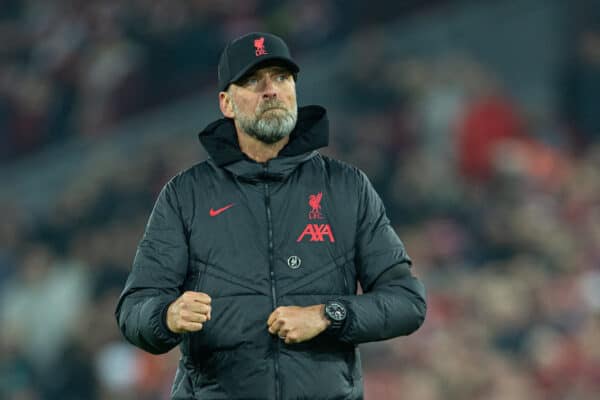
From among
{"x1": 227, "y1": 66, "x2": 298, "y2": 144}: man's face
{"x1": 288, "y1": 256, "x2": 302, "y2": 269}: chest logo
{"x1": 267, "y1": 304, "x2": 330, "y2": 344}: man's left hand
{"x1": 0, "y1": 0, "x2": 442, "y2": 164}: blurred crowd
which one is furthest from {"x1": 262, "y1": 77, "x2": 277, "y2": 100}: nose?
{"x1": 0, "y1": 0, "x2": 442, "y2": 164}: blurred crowd

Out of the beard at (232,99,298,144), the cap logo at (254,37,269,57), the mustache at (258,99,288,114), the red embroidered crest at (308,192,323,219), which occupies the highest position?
the cap logo at (254,37,269,57)

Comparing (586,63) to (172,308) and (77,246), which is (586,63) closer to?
(77,246)

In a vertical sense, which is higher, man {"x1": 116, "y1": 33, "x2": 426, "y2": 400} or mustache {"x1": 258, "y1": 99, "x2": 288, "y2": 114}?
mustache {"x1": 258, "y1": 99, "x2": 288, "y2": 114}

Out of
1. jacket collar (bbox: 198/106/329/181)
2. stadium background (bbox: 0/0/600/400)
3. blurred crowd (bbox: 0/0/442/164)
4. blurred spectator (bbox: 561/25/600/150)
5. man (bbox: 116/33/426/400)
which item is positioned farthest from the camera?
blurred crowd (bbox: 0/0/442/164)

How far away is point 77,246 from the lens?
9.27 metres

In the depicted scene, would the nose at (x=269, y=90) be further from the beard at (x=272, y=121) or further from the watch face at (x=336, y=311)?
the watch face at (x=336, y=311)

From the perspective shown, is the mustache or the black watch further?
the mustache

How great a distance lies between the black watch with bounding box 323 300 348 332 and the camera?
2.43 meters

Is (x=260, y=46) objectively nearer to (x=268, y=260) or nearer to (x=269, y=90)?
(x=269, y=90)

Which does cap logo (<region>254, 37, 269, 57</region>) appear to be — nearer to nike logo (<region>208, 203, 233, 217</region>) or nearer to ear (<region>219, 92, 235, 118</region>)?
ear (<region>219, 92, 235, 118</region>)

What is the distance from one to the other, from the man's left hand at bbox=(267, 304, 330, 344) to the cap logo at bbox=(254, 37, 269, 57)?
1.76 ft

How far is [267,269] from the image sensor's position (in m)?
2.52

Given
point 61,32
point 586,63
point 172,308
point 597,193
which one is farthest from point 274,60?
point 61,32

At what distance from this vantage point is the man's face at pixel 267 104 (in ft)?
8.42
